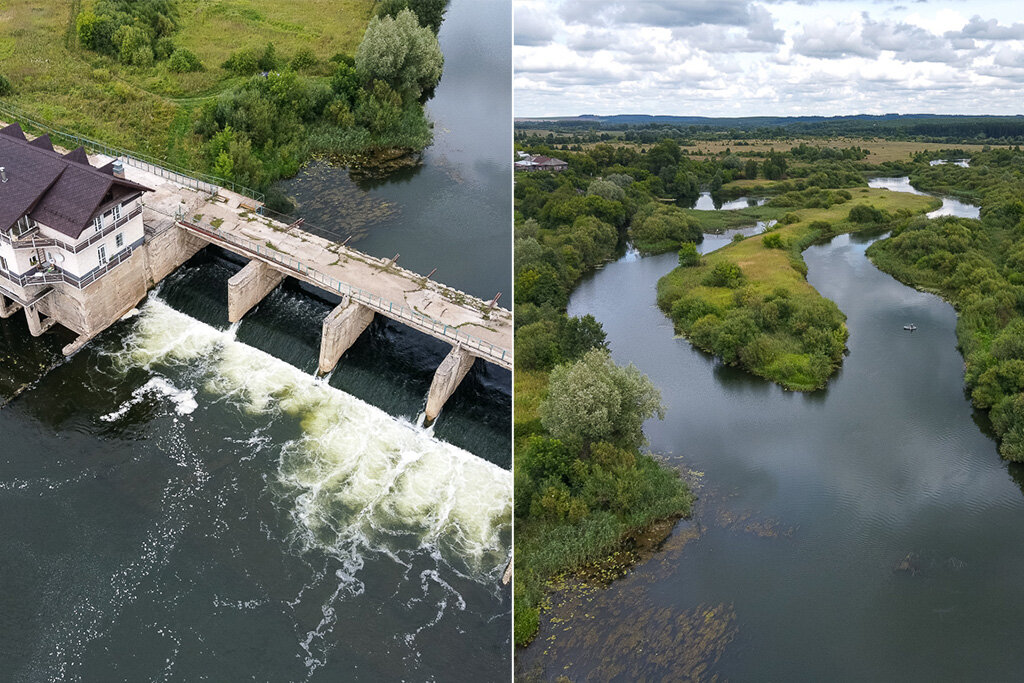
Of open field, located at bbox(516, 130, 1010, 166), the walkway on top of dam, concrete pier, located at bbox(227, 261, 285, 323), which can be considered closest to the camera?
the walkway on top of dam

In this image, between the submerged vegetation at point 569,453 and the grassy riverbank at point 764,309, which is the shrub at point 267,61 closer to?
the submerged vegetation at point 569,453

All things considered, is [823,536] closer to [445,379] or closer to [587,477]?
[587,477]

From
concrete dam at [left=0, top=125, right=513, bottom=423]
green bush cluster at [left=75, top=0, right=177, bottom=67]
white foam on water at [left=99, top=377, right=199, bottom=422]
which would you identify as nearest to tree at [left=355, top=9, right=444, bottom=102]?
green bush cluster at [left=75, top=0, right=177, bottom=67]

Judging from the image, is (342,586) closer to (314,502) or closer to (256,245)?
(314,502)

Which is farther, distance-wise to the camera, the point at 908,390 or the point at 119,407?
the point at 908,390

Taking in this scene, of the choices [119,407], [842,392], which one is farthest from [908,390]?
[119,407]

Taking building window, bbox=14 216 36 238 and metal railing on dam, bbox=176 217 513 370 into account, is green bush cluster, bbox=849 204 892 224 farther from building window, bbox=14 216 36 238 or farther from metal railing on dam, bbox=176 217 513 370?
building window, bbox=14 216 36 238
